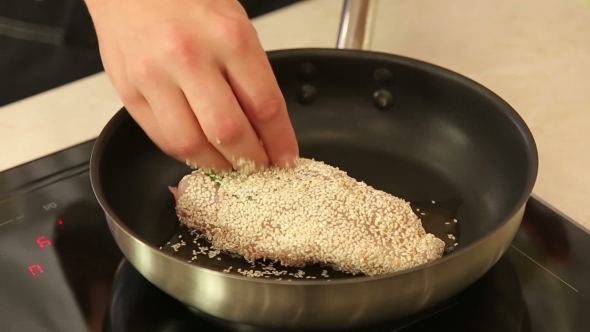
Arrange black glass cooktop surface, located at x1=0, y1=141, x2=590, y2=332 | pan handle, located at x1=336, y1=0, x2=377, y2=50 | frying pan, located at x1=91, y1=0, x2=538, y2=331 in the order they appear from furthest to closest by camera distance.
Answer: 1. pan handle, located at x1=336, y1=0, x2=377, y2=50
2. black glass cooktop surface, located at x1=0, y1=141, x2=590, y2=332
3. frying pan, located at x1=91, y1=0, x2=538, y2=331

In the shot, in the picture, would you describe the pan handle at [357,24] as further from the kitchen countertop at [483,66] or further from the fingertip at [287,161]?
the fingertip at [287,161]

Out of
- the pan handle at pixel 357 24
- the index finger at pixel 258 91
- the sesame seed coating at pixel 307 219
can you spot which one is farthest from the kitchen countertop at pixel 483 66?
the index finger at pixel 258 91

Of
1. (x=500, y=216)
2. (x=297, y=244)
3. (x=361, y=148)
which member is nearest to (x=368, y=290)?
(x=297, y=244)

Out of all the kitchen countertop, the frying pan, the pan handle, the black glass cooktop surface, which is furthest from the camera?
the pan handle

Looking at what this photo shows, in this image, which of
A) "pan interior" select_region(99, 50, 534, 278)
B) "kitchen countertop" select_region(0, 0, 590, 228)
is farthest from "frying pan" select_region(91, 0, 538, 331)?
"kitchen countertop" select_region(0, 0, 590, 228)

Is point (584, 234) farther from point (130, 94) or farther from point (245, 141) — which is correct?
point (130, 94)

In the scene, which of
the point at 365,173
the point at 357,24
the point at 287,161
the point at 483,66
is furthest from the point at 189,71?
the point at 483,66

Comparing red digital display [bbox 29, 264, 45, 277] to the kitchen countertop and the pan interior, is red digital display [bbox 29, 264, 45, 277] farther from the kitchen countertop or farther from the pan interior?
the kitchen countertop
